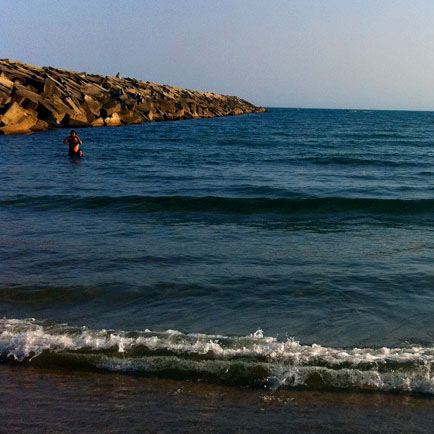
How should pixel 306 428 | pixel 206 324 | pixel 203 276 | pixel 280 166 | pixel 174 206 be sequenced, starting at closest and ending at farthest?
pixel 306 428
pixel 206 324
pixel 203 276
pixel 174 206
pixel 280 166

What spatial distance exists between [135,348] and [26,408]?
1.12 meters

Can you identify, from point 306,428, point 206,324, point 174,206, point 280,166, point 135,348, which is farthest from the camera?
point 280,166

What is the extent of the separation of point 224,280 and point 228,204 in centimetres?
489

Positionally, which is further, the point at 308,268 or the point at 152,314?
the point at 308,268

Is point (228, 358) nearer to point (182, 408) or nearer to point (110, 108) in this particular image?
point (182, 408)

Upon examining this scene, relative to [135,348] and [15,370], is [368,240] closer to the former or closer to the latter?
[135,348]

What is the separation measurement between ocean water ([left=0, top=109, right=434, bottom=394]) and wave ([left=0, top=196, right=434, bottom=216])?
0.04m

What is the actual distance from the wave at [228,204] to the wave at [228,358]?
5960 mm

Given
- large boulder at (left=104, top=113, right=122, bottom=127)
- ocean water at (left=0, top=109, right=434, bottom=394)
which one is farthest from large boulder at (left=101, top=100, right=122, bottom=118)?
ocean water at (left=0, top=109, right=434, bottom=394)

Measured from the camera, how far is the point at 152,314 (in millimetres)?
5023

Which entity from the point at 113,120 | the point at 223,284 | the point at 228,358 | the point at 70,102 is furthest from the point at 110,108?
the point at 228,358

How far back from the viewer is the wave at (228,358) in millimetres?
3650

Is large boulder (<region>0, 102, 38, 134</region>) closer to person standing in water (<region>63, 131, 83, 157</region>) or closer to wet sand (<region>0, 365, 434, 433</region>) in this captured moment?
person standing in water (<region>63, 131, 83, 157</region>)

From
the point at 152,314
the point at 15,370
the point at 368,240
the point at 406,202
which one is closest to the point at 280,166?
the point at 406,202
